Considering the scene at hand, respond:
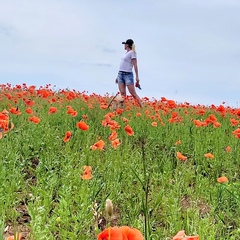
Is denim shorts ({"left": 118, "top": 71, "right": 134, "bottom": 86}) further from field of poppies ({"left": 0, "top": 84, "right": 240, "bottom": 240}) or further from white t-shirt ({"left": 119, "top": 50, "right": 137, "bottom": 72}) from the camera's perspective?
field of poppies ({"left": 0, "top": 84, "right": 240, "bottom": 240})

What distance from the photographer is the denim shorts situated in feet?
33.6

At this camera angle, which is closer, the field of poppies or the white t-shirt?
the field of poppies

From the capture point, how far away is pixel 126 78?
33.7 feet

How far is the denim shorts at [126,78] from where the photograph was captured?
10.2 m

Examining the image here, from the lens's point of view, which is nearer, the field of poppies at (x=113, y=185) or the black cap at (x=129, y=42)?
the field of poppies at (x=113, y=185)

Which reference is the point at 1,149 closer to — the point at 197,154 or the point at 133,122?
the point at 197,154

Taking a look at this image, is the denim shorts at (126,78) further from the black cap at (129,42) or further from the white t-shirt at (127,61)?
the black cap at (129,42)

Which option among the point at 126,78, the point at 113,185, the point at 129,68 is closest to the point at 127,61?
the point at 129,68

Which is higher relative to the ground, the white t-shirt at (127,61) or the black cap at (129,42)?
the black cap at (129,42)

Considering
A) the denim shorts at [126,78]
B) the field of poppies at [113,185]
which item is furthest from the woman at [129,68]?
the field of poppies at [113,185]

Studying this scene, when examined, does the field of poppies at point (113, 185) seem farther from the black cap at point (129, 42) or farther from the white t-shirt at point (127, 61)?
the black cap at point (129, 42)

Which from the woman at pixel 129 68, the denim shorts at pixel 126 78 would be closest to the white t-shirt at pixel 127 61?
the woman at pixel 129 68

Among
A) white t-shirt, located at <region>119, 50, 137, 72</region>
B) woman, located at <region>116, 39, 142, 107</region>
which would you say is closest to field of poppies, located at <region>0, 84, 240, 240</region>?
woman, located at <region>116, 39, 142, 107</region>

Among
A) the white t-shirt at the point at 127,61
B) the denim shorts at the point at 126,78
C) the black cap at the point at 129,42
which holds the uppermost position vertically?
the black cap at the point at 129,42
